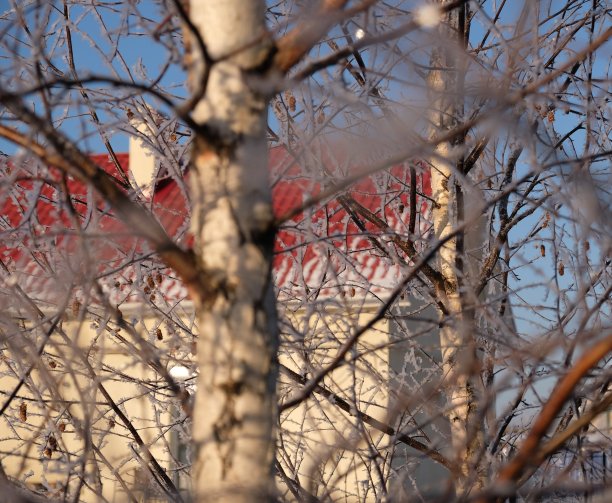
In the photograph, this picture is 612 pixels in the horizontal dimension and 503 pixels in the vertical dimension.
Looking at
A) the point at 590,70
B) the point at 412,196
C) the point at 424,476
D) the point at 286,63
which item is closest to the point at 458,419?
the point at 412,196

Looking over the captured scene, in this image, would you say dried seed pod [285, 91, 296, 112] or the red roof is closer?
the red roof

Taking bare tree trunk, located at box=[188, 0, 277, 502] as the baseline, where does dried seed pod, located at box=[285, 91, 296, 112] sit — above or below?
above

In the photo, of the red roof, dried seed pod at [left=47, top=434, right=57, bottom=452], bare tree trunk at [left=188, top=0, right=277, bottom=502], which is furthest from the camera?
dried seed pod at [left=47, top=434, right=57, bottom=452]

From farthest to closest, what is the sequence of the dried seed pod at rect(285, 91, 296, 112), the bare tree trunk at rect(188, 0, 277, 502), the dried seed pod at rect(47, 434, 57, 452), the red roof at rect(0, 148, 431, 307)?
the dried seed pod at rect(285, 91, 296, 112) < the dried seed pod at rect(47, 434, 57, 452) < the red roof at rect(0, 148, 431, 307) < the bare tree trunk at rect(188, 0, 277, 502)

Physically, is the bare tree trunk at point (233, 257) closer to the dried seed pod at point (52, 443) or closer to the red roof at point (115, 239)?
the red roof at point (115, 239)

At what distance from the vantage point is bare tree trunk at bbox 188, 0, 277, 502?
1612mm

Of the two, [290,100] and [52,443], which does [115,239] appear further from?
[290,100]

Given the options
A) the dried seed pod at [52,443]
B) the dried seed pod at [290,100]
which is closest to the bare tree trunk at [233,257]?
the dried seed pod at [290,100]

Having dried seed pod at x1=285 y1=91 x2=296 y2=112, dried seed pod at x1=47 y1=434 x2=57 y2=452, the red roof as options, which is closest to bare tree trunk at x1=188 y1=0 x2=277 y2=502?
the red roof

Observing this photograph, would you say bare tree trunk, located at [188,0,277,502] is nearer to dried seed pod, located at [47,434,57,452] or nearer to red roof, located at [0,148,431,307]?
red roof, located at [0,148,431,307]

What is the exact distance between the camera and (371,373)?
3.45m

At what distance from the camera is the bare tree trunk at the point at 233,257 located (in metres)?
1.61

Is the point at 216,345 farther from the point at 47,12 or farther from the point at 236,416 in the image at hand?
the point at 47,12

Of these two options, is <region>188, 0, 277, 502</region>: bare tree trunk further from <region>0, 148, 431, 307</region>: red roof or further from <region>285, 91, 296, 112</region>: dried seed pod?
<region>285, 91, 296, 112</region>: dried seed pod
